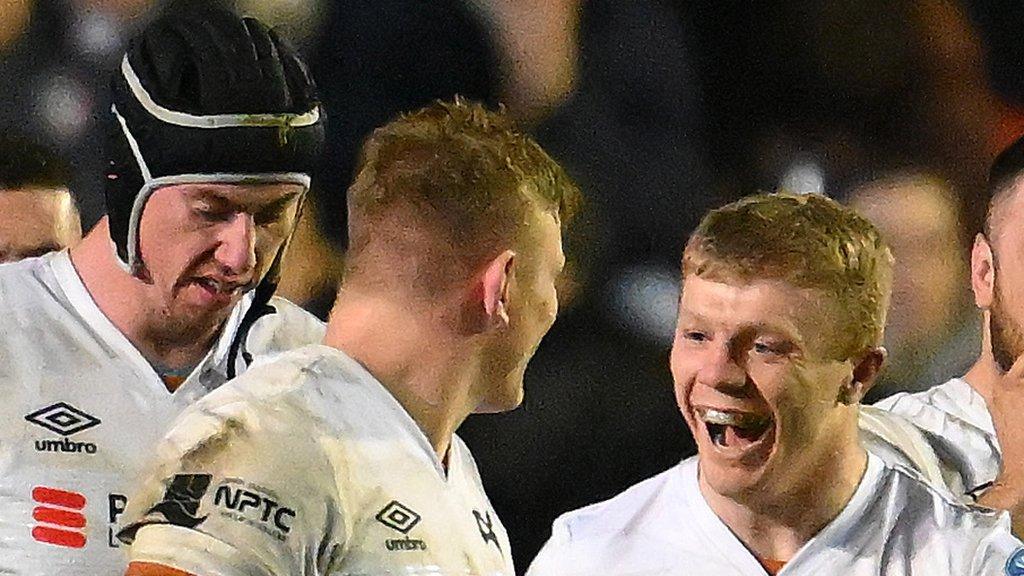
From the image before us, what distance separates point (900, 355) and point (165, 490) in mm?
931

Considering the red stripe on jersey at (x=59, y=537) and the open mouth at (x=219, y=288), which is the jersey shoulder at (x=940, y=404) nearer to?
the open mouth at (x=219, y=288)

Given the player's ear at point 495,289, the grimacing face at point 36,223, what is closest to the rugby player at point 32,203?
the grimacing face at point 36,223

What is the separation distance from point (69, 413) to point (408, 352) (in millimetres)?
391

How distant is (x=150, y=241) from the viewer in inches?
63.0

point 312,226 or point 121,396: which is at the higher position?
point 312,226

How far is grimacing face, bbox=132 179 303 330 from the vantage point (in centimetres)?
159

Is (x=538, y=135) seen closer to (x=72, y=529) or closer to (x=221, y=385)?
(x=221, y=385)

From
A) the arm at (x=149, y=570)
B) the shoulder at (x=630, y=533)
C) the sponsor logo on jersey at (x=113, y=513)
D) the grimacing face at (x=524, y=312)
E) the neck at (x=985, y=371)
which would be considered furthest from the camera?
the neck at (x=985, y=371)

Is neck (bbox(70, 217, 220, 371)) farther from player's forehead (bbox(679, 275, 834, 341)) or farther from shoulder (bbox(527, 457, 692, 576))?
player's forehead (bbox(679, 275, 834, 341))

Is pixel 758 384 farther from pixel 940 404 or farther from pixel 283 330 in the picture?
pixel 283 330

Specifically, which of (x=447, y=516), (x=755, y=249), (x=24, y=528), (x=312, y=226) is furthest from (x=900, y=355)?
(x=24, y=528)

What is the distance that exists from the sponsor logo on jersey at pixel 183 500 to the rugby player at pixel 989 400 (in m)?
0.86

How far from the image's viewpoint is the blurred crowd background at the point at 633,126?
1667mm

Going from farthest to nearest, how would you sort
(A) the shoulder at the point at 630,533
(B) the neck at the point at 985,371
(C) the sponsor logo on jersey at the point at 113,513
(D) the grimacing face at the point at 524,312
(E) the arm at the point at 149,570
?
(B) the neck at the point at 985,371
(A) the shoulder at the point at 630,533
(D) the grimacing face at the point at 524,312
(C) the sponsor logo on jersey at the point at 113,513
(E) the arm at the point at 149,570
